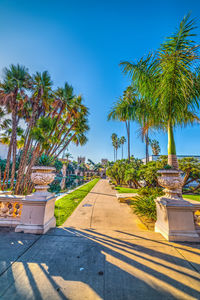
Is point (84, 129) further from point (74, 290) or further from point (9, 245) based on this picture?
point (74, 290)

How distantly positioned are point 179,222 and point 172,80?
4418 millimetres

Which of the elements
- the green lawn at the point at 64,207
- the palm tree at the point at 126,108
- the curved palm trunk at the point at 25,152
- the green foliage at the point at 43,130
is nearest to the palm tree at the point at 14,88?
the curved palm trunk at the point at 25,152

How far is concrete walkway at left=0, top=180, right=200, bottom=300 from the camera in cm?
161

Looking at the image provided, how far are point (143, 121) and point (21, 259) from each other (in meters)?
5.67

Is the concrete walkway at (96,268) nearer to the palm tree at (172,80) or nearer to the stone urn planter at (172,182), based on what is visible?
the stone urn planter at (172,182)

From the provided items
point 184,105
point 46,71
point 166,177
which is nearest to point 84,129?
point 46,71

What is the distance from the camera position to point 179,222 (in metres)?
3.22

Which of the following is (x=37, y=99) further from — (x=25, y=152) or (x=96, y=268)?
(x=96, y=268)

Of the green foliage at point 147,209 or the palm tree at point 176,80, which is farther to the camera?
the green foliage at point 147,209

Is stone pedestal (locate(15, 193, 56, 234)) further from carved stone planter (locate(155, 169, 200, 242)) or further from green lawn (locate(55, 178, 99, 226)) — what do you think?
carved stone planter (locate(155, 169, 200, 242))

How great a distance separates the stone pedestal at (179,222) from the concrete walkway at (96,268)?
0.22 m

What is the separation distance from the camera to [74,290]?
1.62 metres

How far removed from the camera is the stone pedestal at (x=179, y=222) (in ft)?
10.2

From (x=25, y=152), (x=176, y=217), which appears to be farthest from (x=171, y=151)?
(x=25, y=152)
